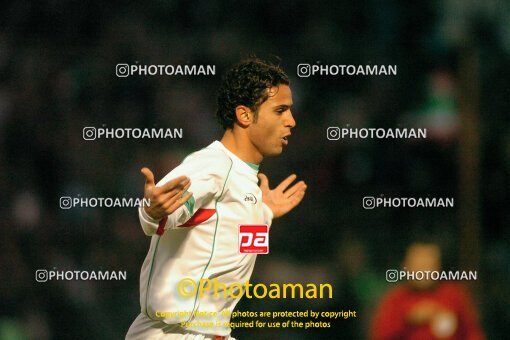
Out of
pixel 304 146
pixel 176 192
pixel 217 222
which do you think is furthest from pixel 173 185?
pixel 304 146

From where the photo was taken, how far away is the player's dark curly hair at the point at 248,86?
436 cm

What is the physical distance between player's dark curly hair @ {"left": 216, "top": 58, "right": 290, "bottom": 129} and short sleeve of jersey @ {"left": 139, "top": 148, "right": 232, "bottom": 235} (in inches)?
12.3

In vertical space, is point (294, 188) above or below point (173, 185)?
above

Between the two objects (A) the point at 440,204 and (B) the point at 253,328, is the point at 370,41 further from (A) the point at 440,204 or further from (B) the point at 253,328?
(B) the point at 253,328

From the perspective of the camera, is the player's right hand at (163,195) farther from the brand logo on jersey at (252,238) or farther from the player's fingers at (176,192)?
the brand logo on jersey at (252,238)

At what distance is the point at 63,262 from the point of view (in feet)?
16.4

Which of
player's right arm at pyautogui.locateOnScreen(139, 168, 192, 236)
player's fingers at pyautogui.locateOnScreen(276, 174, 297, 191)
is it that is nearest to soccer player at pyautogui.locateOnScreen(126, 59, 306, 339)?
player's right arm at pyautogui.locateOnScreen(139, 168, 192, 236)

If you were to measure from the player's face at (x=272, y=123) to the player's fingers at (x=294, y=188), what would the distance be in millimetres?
424

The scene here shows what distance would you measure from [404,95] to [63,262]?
1.97m

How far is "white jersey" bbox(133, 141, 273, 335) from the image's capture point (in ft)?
13.3

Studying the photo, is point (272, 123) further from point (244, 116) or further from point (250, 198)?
point (250, 198)

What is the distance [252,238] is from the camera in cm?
428

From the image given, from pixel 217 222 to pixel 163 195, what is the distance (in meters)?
0.62

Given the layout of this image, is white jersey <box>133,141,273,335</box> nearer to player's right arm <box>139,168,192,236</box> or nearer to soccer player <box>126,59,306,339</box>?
soccer player <box>126,59,306,339</box>
